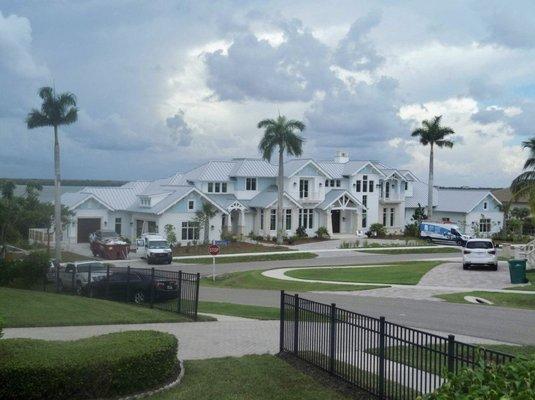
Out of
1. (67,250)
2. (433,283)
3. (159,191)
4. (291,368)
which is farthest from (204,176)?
(291,368)

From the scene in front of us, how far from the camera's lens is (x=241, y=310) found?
75.6 feet

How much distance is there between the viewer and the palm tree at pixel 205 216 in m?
55.2

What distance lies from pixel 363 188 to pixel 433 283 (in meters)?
40.8

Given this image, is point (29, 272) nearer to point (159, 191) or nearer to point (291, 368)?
point (291, 368)

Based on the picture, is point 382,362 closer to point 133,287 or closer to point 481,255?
point 133,287

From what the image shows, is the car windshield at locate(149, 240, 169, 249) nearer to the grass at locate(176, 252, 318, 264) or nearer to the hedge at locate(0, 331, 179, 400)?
the grass at locate(176, 252, 318, 264)

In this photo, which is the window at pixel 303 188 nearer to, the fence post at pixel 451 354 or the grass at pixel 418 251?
the grass at pixel 418 251

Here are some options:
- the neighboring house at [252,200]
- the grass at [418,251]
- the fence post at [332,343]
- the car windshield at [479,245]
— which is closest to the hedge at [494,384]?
the fence post at [332,343]

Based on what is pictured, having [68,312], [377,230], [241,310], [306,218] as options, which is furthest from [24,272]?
[377,230]

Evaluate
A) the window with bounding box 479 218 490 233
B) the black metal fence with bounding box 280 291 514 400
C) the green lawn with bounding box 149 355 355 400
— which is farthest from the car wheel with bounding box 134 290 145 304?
the window with bounding box 479 218 490 233

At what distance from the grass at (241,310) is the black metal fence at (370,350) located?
7.39m

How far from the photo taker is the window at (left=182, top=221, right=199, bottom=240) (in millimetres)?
56500

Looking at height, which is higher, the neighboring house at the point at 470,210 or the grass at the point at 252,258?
the neighboring house at the point at 470,210

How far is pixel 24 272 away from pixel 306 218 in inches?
1683
